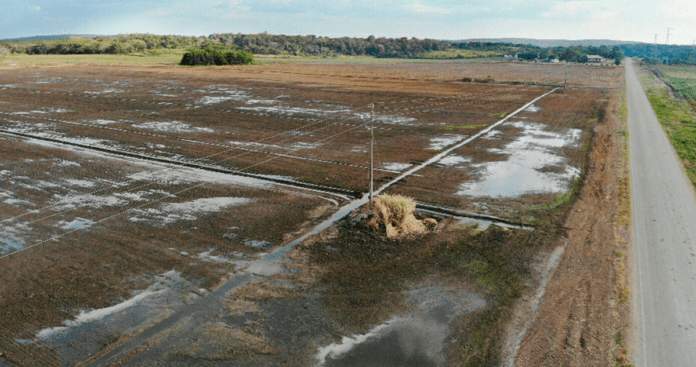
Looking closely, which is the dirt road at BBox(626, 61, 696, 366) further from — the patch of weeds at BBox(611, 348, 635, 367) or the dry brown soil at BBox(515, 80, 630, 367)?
the dry brown soil at BBox(515, 80, 630, 367)

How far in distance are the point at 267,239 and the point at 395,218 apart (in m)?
3.99

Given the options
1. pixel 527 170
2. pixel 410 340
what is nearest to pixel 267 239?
pixel 410 340

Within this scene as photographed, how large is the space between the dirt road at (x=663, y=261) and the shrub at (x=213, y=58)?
88.3m

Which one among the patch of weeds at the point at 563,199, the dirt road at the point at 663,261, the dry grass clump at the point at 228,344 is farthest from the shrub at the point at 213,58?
the dry grass clump at the point at 228,344

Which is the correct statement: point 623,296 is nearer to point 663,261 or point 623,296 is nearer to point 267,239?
point 663,261

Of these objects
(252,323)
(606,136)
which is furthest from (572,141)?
(252,323)

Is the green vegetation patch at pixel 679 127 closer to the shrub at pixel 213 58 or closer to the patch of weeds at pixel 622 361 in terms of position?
the patch of weeds at pixel 622 361

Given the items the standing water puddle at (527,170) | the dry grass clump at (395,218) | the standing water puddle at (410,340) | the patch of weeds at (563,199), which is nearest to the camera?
the standing water puddle at (410,340)

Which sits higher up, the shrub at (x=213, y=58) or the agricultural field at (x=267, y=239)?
the shrub at (x=213, y=58)

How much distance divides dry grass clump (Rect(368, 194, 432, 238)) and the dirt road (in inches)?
240

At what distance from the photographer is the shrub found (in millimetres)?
96375

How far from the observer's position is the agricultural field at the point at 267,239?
9547mm

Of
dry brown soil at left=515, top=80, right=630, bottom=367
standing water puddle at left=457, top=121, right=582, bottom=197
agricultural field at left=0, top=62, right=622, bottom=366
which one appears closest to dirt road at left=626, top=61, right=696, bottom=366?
dry brown soil at left=515, top=80, right=630, bottom=367

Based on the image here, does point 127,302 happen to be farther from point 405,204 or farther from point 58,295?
point 405,204
